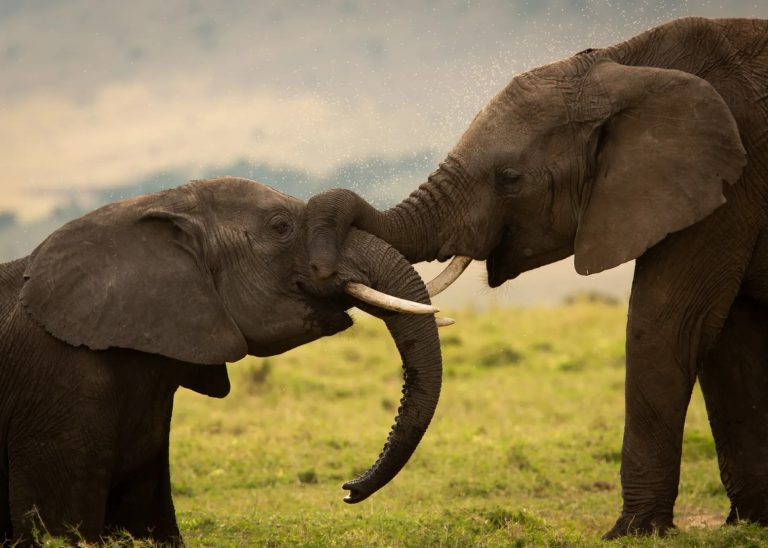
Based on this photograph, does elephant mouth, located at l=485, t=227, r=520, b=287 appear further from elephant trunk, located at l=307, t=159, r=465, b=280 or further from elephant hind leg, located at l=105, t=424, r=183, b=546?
elephant hind leg, located at l=105, t=424, r=183, b=546

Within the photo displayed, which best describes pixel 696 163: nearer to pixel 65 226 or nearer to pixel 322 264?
pixel 322 264

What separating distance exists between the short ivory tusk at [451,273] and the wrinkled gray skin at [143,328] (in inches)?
23.3

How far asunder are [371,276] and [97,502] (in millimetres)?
1688

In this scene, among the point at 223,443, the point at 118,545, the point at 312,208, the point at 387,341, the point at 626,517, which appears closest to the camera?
the point at 118,545

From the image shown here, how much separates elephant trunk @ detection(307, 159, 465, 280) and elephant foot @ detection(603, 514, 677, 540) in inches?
68.0

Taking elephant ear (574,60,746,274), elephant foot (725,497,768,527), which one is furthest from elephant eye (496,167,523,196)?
elephant foot (725,497,768,527)

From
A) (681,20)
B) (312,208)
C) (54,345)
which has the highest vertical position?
(681,20)

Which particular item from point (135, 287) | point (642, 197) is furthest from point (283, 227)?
point (642, 197)

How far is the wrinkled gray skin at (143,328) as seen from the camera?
22.0ft

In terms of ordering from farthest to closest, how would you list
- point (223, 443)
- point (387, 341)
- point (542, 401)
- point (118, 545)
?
point (387, 341) < point (542, 401) < point (223, 443) < point (118, 545)

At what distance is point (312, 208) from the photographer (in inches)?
278

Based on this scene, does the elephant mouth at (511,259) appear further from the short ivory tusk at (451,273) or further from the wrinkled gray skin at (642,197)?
the short ivory tusk at (451,273)

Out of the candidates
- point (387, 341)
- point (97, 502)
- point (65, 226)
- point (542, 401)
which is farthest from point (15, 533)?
point (387, 341)

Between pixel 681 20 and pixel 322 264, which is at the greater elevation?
pixel 681 20
